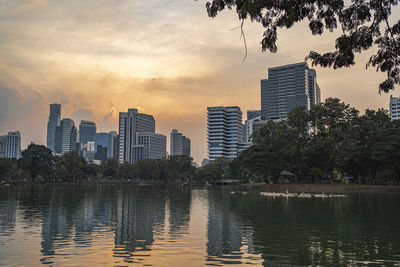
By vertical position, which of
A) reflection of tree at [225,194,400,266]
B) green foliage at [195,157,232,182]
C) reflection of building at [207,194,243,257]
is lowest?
reflection of building at [207,194,243,257]

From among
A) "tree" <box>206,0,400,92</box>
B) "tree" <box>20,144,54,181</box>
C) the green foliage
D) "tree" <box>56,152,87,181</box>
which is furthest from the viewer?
the green foliage

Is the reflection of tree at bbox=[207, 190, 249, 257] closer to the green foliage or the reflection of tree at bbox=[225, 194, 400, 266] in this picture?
the reflection of tree at bbox=[225, 194, 400, 266]

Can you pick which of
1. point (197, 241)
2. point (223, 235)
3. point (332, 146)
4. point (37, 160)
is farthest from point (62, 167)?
point (197, 241)

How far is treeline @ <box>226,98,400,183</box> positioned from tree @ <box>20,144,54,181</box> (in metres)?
88.0

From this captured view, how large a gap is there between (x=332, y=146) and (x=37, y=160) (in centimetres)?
11020

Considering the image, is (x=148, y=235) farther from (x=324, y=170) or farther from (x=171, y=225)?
(x=324, y=170)

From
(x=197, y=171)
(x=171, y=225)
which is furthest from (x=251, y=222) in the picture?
(x=197, y=171)

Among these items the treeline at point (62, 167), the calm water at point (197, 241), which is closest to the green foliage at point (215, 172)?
the treeline at point (62, 167)

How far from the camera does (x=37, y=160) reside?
14425 cm

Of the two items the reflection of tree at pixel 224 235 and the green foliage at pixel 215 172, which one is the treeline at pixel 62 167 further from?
the reflection of tree at pixel 224 235

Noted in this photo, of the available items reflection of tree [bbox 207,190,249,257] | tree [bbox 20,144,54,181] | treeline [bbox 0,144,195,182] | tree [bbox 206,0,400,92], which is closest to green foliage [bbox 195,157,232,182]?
treeline [bbox 0,144,195,182]

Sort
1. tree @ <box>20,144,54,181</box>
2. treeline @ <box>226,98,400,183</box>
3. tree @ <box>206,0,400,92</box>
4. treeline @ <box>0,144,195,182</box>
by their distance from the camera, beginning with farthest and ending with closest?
treeline @ <box>0,144,195,182</box>, tree @ <box>20,144,54,181</box>, treeline @ <box>226,98,400,183</box>, tree @ <box>206,0,400,92</box>

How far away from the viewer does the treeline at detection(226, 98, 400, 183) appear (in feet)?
269

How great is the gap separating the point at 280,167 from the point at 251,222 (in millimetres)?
66280
